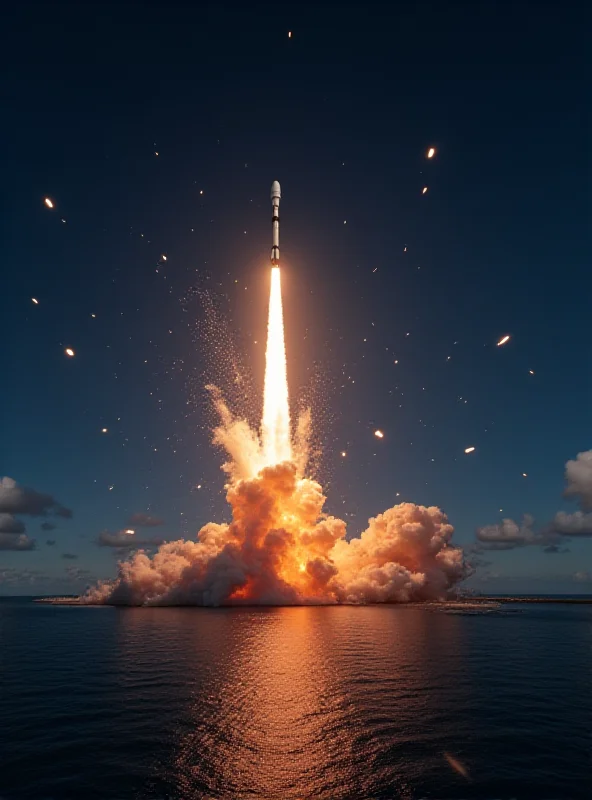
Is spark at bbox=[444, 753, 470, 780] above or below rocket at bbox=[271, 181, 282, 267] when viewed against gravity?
below

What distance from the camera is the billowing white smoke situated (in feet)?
420

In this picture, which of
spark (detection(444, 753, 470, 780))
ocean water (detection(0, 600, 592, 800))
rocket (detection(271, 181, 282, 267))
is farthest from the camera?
rocket (detection(271, 181, 282, 267))

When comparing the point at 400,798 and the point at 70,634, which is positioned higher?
the point at 70,634

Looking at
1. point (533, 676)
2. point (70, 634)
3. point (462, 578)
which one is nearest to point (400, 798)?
point (533, 676)

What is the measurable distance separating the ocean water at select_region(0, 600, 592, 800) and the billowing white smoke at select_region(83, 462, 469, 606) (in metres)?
68.0

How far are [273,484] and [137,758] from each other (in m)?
107

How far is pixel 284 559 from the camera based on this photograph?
132m

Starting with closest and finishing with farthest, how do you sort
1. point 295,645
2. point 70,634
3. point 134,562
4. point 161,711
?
point 161,711
point 295,645
point 70,634
point 134,562

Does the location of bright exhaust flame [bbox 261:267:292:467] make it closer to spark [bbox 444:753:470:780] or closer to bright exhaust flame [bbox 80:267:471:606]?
bright exhaust flame [bbox 80:267:471:606]

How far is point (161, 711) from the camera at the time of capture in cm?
3117

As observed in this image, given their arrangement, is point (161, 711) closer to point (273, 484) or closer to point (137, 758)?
point (137, 758)

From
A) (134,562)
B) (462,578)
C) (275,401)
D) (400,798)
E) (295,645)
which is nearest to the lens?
(400,798)

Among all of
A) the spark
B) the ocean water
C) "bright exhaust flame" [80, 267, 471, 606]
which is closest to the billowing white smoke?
"bright exhaust flame" [80, 267, 471, 606]

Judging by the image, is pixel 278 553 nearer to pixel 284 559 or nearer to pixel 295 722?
pixel 284 559
